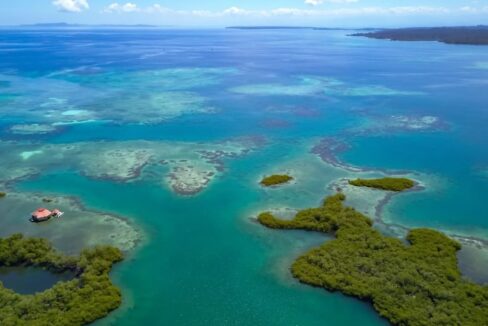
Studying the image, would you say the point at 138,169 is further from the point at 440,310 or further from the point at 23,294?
the point at 440,310

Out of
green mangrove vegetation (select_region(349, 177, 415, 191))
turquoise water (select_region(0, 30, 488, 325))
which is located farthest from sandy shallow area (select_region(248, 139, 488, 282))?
green mangrove vegetation (select_region(349, 177, 415, 191))

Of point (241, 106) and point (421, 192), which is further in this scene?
→ point (241, 106)

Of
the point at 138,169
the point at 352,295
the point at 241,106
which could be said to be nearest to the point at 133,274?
the point at 352,295

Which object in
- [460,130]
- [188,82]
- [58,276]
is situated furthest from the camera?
[188,82]

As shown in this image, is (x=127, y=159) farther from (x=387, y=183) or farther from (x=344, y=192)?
(x=387, y=183)

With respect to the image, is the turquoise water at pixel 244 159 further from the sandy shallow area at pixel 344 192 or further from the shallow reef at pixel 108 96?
the shallow reef at pixel 108 96

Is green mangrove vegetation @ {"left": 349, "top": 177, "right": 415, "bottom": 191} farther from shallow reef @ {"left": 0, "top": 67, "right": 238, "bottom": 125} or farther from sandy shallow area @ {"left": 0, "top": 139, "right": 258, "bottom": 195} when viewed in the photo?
shallow reef @ {"left": 0, "top": 67, "right": 238, "bottom": 125}

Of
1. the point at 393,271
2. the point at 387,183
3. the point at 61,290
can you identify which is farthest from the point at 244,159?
the point at 61,290
